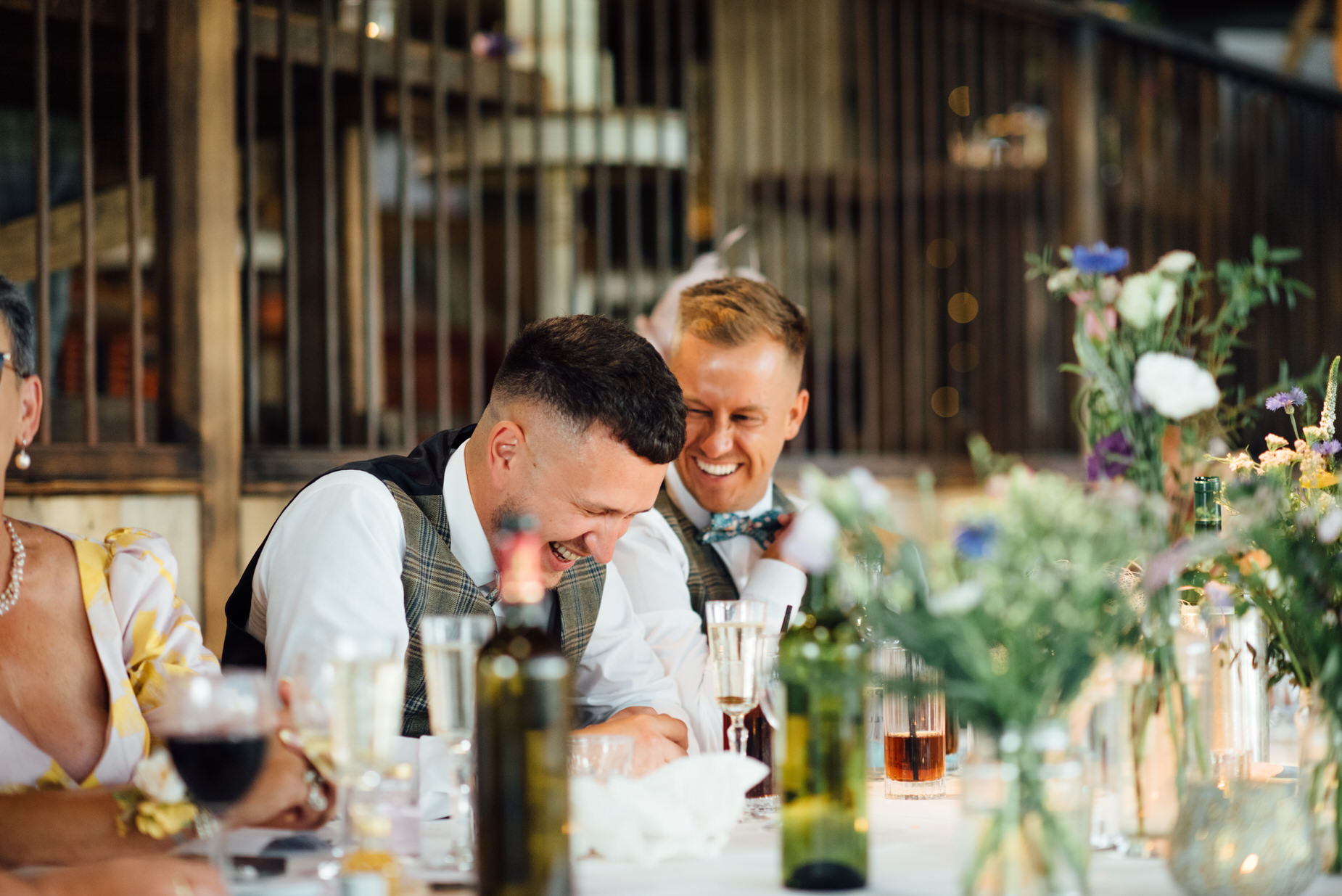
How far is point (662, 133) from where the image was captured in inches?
153

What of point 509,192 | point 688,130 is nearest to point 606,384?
point 509,192

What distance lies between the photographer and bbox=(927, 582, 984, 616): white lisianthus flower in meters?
0.93

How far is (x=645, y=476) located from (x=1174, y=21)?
6.57 meters

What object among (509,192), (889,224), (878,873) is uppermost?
(889,224)

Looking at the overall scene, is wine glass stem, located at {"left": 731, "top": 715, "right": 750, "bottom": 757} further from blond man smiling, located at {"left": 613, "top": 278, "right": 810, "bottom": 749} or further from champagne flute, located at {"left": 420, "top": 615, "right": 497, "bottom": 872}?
blond man smiling, located at {"left": 613, "top": 278, "right": 810, "bottom": 749}

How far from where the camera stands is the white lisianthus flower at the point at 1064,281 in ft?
4.51

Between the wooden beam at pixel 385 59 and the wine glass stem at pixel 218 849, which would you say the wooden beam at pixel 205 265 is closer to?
the wooden beam at pixel 385 59

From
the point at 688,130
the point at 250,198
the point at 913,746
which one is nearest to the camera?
the point at 913,746

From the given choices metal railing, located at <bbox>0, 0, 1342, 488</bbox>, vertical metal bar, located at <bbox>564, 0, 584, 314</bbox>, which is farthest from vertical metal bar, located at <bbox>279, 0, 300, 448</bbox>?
vertical metal bar, located at <bbox>564, 0, 584, 314</bbox>

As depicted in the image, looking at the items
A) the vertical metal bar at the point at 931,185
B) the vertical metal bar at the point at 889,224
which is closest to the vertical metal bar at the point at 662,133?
the vertical metal bar at the point at 889,224

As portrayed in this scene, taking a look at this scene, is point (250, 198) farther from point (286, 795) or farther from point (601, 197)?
point (286, 795)

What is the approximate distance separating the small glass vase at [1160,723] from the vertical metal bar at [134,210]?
2.10 m

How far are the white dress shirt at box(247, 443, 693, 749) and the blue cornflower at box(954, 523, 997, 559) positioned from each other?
74cm

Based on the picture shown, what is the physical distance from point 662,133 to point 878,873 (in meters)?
3.00
